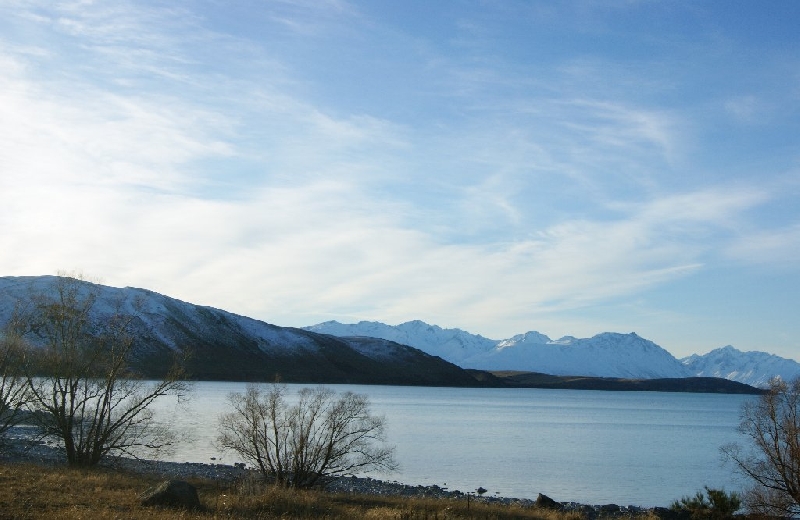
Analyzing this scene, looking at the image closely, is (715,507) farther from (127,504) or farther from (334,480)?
(127,504)

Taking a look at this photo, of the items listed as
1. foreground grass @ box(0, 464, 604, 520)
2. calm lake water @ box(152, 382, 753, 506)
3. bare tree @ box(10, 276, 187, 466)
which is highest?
bare tree @ box(10, 276, 187, 466)

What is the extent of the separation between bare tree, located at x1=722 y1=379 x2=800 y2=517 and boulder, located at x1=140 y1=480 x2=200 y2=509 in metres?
28.7

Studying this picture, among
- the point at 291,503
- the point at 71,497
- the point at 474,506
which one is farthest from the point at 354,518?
the point at 474,506

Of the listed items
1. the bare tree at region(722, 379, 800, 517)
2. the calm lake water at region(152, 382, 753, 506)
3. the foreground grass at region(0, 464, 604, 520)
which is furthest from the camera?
the calm lake water at region(152, 382, 753, 506)

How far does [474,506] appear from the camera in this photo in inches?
1293

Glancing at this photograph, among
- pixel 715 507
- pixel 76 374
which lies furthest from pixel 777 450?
pixel 76 374

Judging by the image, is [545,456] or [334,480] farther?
[545,456]

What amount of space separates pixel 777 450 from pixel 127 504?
31.6m

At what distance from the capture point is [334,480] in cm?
4291

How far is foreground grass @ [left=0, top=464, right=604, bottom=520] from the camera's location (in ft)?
66.1

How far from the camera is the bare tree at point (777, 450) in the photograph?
124 feet

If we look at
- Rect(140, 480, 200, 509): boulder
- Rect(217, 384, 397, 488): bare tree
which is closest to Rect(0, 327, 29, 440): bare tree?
Rect(217, 384, 397, 488): bare tree

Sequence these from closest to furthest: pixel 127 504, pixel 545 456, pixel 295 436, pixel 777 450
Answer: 1. pixel 127 504
2. pixel 777 450
3. pixel 295 436
4. pixel 545 456

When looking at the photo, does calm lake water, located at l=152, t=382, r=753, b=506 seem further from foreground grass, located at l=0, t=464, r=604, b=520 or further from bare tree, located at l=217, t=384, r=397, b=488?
foreground grass, located at l=0, t=464, r=604, b=520
